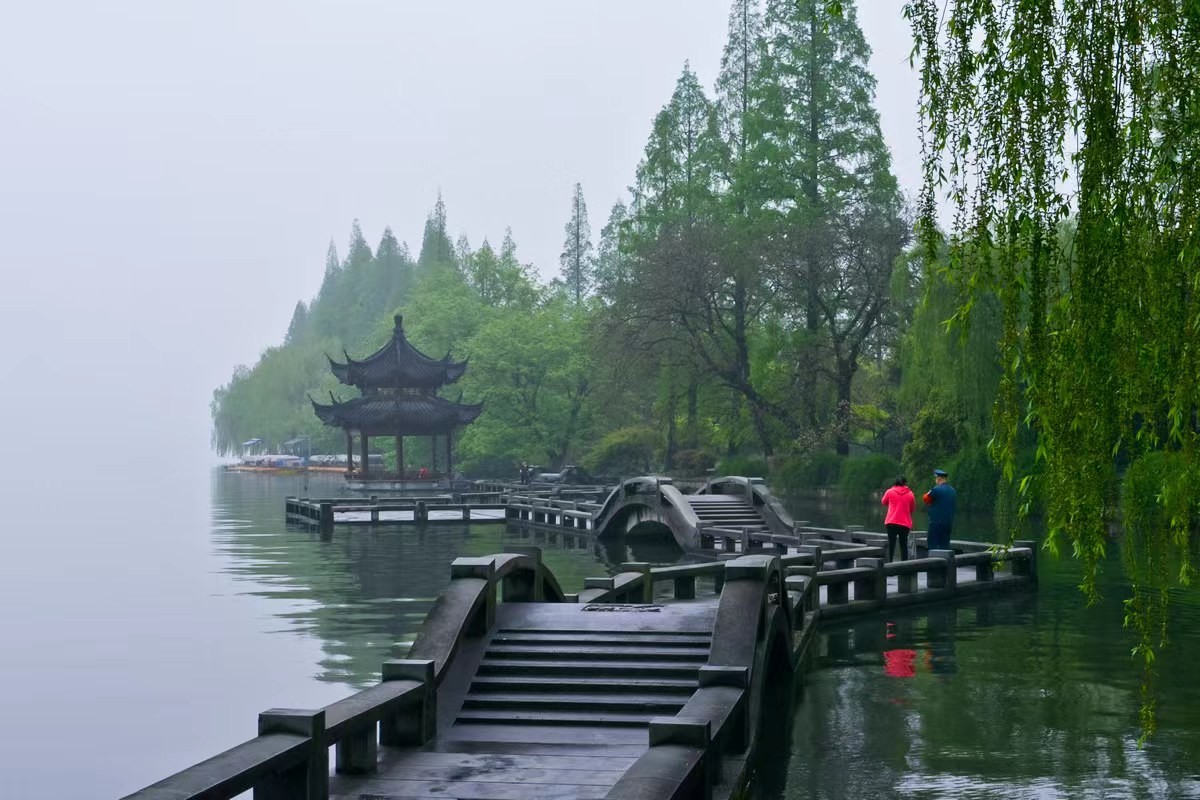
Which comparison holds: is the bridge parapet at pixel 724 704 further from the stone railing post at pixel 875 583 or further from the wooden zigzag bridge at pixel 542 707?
the stone railing post at pixel 875 583

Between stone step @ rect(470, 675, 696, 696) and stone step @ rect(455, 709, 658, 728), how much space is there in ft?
0.75

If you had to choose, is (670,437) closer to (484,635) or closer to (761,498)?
(761,498)

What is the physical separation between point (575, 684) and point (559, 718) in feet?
1.32

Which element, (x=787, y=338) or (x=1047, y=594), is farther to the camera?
(x=787, y=338)

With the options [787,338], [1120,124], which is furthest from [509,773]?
[787,338]

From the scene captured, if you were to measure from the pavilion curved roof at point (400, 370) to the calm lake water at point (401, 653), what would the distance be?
24700mm

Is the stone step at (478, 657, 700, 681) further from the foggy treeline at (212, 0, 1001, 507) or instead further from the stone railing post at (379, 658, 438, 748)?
the foggy treeline at (212, 0, 1001, 507)

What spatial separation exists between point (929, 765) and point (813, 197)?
35843 mm

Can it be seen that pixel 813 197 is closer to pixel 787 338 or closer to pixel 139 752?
pixel 787 338

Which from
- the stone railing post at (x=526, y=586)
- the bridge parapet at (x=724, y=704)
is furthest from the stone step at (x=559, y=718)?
the stone railing post at (x=526, y=586)

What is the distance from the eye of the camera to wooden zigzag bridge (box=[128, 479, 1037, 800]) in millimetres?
6516

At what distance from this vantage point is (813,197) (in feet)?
144

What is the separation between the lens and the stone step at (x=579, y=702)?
28.6ft

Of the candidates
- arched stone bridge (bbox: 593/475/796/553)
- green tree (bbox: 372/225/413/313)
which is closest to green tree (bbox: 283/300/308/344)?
green tree (bbox: 372/225/413/313)
